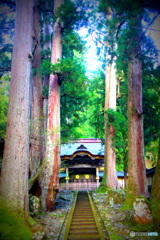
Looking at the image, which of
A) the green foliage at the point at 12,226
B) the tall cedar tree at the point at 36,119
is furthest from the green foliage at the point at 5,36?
the green foliage at the point at 12,226

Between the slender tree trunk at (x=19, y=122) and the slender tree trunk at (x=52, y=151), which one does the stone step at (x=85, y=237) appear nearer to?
the slender tree trunk at (x=19, y=122)

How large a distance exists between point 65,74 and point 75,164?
471 inches

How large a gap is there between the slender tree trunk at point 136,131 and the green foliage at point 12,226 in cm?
430

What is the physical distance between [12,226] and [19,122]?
2.64m

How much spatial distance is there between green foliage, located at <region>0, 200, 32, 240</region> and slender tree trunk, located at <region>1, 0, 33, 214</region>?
18 centimetres

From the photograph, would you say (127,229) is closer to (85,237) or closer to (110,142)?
(85,237)

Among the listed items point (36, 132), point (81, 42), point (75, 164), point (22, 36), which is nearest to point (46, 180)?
point (36, 132)

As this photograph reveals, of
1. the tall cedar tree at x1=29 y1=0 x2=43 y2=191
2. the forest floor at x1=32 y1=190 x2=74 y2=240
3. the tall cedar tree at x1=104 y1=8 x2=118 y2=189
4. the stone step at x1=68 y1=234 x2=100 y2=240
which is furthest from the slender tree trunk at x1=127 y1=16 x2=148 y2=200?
the tall cedar tree at x1=104 y1=8 x2=118 y2=189

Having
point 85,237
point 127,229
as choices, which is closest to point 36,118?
point 85,237

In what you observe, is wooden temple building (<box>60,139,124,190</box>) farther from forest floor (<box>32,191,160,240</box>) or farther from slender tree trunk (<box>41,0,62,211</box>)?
forest floor (<box>32,191,160,240</box>)

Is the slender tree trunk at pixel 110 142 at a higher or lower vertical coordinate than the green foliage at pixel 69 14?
lower

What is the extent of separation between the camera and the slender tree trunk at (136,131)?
655 centimetres

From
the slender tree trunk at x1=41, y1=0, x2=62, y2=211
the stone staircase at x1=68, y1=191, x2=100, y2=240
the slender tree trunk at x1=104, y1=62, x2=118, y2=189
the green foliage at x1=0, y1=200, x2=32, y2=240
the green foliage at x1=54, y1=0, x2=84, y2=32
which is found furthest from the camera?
the slender tree trunk at x1=104, y1=62, x2=118, y2=189

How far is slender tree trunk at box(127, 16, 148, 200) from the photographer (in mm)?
6547
